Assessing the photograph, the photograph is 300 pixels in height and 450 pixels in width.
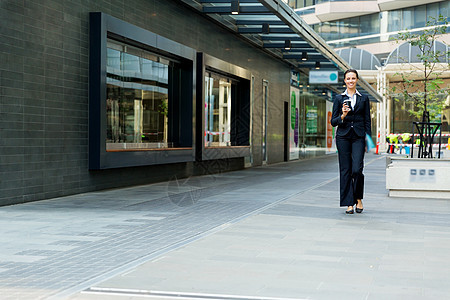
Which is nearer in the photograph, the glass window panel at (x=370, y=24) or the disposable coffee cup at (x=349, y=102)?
the disposable coffee cup at (x=349, y=102)

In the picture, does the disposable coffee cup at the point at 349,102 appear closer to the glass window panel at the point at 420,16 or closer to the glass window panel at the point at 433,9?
the glass window panel at the point at 433,9

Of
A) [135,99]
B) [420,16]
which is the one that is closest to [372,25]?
[420,16]

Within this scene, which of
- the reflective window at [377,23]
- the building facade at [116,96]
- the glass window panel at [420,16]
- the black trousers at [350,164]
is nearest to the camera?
the black trousers at [350,164]

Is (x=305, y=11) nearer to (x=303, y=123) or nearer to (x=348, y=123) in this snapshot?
(x=303, y=123)

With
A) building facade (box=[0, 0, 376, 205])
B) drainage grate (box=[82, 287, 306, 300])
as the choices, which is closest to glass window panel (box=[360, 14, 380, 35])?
building facade (box=[0, 0, 376, 205])

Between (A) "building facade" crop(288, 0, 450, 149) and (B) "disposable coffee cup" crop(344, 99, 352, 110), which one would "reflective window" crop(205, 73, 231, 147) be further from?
(A) "building facade" crop(288, 0, 450, 149)

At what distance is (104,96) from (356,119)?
501cm

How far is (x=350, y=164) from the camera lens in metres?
8.88

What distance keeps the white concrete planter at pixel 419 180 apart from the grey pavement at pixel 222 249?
754 millimetres

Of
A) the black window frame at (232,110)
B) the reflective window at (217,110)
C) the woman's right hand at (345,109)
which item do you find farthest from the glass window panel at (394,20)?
the woman's right hand at (345,109)

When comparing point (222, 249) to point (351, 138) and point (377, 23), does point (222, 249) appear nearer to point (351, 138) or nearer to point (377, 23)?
point (351, 138)

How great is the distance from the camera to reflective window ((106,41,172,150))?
1260cm

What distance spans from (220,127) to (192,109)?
3310 mm

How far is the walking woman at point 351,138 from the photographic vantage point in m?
8.84
